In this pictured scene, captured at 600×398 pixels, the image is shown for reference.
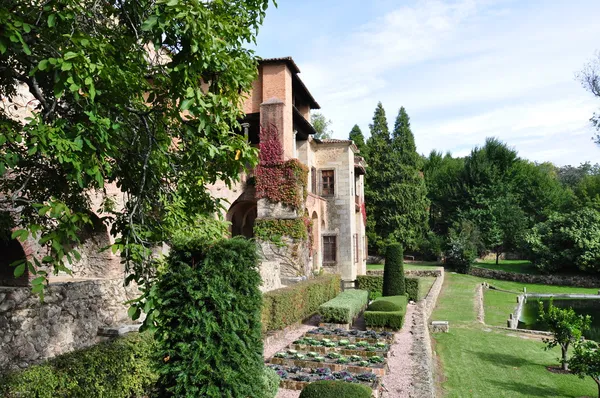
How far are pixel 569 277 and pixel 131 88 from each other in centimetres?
3959

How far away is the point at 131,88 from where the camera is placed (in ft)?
17.4

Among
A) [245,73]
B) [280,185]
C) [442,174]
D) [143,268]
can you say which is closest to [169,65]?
[245,73]

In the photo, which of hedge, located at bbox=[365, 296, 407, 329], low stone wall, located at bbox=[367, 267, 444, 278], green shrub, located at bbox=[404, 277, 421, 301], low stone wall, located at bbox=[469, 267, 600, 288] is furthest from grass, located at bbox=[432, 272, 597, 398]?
low stone wall, located at bbox=[469, 267, 600, 288]

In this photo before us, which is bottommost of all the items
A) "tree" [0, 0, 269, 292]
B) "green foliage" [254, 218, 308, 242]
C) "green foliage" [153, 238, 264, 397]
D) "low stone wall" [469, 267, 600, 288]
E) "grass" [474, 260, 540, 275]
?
"low stone wall" [469, 267, 600, 288]

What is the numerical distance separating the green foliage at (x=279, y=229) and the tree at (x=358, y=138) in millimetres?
28306

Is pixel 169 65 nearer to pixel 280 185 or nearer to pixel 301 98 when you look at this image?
pixel 280 185

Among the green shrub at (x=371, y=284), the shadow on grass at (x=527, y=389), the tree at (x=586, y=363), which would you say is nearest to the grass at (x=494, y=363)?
the shadow on grass at (x=527, y=389)

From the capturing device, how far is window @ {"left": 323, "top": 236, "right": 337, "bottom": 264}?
87.2 feet

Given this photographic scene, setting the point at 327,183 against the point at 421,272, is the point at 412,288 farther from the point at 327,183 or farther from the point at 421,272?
the point at 421,272

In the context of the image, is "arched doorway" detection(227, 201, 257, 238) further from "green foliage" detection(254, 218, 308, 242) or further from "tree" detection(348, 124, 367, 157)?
"tree" detection(348, 124, 367, 157)

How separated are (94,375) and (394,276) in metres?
16.4

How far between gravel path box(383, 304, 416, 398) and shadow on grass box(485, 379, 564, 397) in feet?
7.24

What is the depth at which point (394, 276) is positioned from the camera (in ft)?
68.2

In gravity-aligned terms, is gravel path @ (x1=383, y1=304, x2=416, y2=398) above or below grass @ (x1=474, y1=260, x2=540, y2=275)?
above
